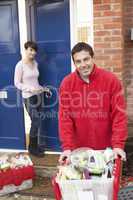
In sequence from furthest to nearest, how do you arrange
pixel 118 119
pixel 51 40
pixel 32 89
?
1. pixel 51 40
2. pixel 32 89
3. pixel 118 119

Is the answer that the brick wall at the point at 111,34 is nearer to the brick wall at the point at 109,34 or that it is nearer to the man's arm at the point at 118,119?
the brick wall at the point at 109,34

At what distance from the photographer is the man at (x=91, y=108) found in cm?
286

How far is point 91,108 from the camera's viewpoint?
297 centimetres

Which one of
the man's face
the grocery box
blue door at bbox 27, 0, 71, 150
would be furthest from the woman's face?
the man's face

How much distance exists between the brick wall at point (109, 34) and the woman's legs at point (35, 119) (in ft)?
3.71

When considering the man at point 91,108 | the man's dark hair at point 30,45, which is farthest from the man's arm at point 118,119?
the man's dark hair at point 30,45

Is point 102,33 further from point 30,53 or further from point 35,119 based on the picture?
point 35,119

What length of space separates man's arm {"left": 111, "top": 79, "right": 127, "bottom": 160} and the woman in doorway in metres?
2.25

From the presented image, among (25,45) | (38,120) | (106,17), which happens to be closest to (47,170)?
(38,120)

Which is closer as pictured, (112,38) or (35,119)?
(112,38)

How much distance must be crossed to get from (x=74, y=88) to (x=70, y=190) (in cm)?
94

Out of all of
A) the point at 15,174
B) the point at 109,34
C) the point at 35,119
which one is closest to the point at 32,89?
the point at 35,119

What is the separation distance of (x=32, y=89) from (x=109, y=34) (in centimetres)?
134

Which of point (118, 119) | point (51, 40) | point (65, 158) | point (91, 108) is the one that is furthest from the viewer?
point (51, 40)
